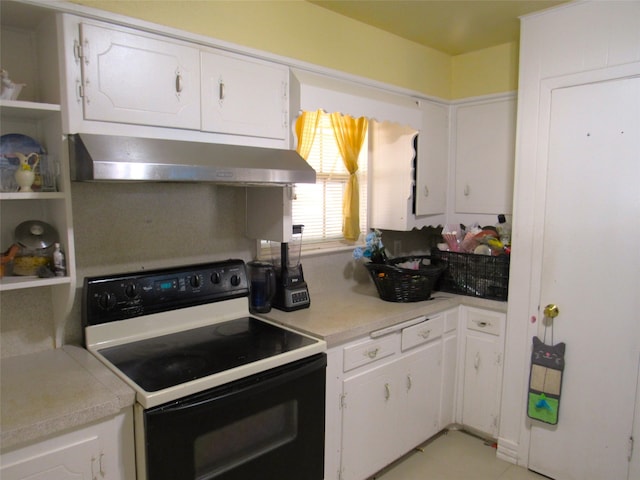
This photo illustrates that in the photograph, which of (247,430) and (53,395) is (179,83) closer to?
(53,395)

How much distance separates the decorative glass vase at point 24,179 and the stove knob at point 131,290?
50 centimetres

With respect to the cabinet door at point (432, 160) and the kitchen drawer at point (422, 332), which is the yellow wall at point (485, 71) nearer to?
the cabinet door at point (432, 160)

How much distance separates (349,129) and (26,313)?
6.17 feet

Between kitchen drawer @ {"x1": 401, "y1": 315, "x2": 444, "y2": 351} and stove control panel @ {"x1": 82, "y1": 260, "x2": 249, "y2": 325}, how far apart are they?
84 centimetres

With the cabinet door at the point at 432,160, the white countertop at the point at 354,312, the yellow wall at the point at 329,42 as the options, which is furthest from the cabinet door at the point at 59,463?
the cabinet door at the point at 432,160

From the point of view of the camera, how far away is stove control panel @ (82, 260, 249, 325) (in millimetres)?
1669

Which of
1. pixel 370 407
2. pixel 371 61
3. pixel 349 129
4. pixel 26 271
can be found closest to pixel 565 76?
pixel 371 61

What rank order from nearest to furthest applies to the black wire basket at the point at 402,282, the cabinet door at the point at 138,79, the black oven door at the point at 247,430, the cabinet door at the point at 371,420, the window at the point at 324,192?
the black oven door at the point at 247,430, the cabinet door at the point at 138,79, the cabinet door at the point at 371,420, the black wire basket at the point at 402,282, the window at the point at 324,192

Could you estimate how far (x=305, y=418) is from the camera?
5.65 ft

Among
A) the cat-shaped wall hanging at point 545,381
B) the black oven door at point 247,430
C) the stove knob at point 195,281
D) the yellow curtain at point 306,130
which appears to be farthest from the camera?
the yellow curtain at point 306,130

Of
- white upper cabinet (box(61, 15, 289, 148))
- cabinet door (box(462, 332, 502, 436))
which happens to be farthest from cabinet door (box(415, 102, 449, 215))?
white upper cabinet (box(61, 15, 289, 148))

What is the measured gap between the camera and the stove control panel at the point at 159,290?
5.48ft

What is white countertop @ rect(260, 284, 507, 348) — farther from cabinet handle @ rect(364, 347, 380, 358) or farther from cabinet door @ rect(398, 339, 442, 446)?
cabinet door @ rect(398, 339, 442, 446)

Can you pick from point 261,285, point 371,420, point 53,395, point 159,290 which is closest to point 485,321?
point 371,420
